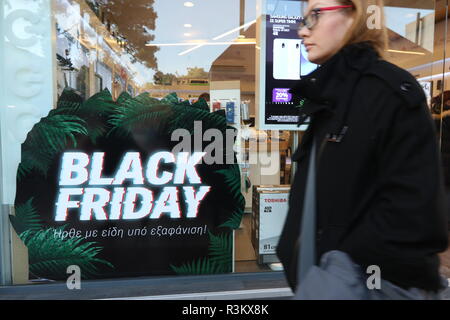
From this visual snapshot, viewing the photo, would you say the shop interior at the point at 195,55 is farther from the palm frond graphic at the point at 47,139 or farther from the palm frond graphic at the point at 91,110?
the palm frond graphic at the point at 47,139

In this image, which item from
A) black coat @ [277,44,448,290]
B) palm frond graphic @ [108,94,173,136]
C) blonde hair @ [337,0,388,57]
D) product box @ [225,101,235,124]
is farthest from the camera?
product box @ [225,101,235,124]

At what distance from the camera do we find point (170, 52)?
3414mm

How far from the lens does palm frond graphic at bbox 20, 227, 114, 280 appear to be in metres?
2.62

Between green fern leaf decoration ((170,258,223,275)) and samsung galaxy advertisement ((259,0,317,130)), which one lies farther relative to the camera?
samsung galaxy advertisement ((259,0,317,130))

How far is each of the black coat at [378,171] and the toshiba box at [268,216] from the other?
226 centimetres

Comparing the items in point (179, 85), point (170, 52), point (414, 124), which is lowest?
point (414, 124)

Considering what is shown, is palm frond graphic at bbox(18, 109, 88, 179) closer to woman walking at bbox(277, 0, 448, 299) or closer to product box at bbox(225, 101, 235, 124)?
product box at bbox(225, 101, 235, 124)

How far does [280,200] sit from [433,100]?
7.08 ft

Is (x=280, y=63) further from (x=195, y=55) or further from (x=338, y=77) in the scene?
(x=338, y=77)

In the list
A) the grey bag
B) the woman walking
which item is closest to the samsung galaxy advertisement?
the woman walking

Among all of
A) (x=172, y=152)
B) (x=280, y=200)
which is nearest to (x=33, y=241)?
(x=172, y=152)

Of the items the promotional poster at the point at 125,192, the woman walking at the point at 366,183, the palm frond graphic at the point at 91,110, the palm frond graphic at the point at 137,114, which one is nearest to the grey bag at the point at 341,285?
the woman walking at the point at 366,183

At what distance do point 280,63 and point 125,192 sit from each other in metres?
1.84
